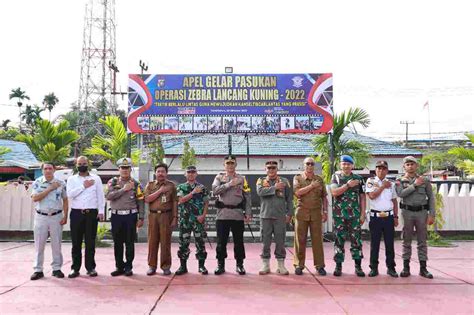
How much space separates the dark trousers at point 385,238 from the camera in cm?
601

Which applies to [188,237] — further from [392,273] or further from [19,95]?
[19,95]

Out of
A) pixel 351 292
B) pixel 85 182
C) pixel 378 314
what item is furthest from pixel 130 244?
pixel 378 314

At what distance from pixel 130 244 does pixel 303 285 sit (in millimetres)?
2467

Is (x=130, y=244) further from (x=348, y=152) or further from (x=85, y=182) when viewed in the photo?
(x=348, y=152)

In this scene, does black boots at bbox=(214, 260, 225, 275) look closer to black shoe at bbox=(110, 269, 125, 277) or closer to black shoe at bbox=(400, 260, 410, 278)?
black shoe at bbox=(110, 269, 125, 277)

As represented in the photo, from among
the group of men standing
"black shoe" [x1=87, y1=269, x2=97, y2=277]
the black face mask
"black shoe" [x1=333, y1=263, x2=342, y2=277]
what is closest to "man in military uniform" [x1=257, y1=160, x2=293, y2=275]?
the group of men standing

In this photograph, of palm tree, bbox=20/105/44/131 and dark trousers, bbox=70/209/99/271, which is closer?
dark trousers, bbox=70/209/99/271

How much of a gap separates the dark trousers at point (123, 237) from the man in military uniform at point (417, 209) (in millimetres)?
3862

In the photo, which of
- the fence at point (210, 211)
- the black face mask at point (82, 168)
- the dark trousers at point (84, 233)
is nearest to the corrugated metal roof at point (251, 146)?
the fence at point (210, 211)

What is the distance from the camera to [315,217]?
618 centimetres

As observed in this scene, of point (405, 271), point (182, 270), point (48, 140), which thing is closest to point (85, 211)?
point (182, 270)

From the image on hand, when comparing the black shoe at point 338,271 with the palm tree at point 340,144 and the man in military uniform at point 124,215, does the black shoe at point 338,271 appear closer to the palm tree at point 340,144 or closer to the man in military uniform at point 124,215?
the man in military uniform at point 124,215

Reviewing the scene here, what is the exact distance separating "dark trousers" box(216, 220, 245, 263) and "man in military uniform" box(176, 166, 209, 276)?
244 millimetres

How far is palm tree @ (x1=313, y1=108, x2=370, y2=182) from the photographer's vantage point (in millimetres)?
11805
